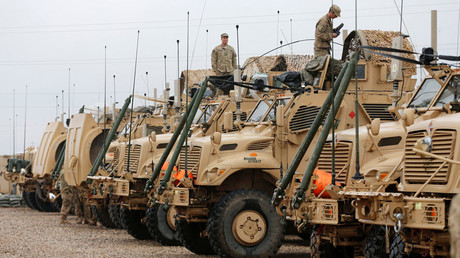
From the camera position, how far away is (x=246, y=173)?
1441cm

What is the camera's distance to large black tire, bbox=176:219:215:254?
14844 millimetres

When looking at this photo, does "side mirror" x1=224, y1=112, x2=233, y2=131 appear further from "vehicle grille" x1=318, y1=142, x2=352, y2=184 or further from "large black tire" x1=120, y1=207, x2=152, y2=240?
"vehicle grille" x1=318, y1=142, x2=352, y2=184

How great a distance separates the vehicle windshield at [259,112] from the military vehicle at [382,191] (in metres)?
4.04

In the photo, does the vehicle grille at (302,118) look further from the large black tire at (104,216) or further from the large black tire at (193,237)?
the large black tire at (104,216)

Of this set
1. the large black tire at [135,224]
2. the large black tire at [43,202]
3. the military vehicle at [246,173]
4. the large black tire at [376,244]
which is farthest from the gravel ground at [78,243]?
the large black tire at [43,202]

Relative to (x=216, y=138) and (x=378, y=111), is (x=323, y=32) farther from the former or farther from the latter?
(x=216, y=138)

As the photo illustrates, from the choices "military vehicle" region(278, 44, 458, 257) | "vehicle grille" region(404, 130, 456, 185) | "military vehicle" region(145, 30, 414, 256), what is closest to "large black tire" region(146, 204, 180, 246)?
"military vehicle" region(145, 30, 414, 256)

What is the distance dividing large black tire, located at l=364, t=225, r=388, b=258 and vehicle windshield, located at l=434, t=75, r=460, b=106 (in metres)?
1.82

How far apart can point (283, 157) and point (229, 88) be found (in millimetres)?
6025

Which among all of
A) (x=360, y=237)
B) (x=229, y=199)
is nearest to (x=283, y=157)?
(x=229, y=199)

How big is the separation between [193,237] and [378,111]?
3.71 meters

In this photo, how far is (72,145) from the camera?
79.7ft

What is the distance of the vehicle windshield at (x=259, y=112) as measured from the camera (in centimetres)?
1560

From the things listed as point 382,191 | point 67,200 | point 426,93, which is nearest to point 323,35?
point 426,93
